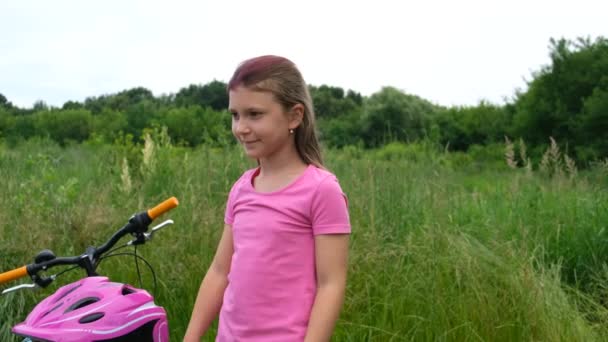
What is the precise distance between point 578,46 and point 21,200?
17710 mm

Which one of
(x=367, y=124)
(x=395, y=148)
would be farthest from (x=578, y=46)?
(x=395, y=148)

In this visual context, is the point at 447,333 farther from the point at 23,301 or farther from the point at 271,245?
the point at 23,301

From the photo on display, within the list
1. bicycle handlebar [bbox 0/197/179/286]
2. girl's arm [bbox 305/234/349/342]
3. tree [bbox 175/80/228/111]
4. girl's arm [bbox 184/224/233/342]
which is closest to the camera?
girl's arm [bbox 305/234/349/342]

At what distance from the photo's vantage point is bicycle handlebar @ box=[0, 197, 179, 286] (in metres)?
1.96

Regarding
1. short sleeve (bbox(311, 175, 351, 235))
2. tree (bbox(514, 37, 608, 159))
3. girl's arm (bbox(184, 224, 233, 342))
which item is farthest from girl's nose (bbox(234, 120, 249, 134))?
tree (bbox(514, 37, 608, 159))

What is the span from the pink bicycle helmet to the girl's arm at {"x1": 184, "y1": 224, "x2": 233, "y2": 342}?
14 centimetres

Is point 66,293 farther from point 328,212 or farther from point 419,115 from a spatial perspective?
point 419,115

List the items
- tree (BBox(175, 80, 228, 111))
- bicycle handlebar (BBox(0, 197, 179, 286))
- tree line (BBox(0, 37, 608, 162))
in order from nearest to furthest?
bicycle handlebar (BBox(0, 197, 179, 286)), tree line (BBox(0, 37, 608, 162)), tree (BBox(175, 80, 228, 111))

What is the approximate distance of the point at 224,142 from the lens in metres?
7.59

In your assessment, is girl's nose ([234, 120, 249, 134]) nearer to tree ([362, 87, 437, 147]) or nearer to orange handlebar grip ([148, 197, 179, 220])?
orange handlebar grip ([148, 197, 179, 220])

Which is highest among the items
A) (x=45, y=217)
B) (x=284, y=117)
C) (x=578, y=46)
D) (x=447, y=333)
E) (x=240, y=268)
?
(x=578, y=46)

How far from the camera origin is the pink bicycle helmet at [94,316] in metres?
1.83

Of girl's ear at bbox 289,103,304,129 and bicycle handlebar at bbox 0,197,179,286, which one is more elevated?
girl's ear at bbox 289,103,304,129

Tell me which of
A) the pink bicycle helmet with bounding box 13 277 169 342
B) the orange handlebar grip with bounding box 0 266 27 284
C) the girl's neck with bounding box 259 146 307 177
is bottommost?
the pink bicycle helmet with bounding box 13 277 169 342
